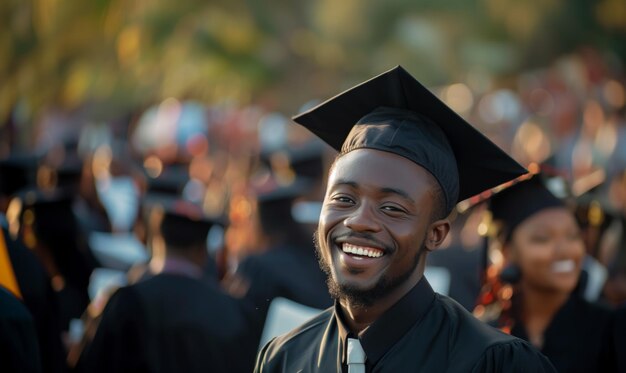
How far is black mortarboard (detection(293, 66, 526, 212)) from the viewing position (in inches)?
136

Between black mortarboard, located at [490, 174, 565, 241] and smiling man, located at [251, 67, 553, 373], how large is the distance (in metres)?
1.64

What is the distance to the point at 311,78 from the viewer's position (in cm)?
2166

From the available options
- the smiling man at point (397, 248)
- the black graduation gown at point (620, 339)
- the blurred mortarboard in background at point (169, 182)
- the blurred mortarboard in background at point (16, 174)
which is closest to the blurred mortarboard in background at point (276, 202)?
the blurred mortarboard in background at point (169, 182)

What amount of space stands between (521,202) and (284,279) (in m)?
2.23

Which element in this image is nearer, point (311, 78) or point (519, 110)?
point (519, 110)

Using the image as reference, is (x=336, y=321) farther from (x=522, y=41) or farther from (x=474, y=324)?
(x=522, y=41)

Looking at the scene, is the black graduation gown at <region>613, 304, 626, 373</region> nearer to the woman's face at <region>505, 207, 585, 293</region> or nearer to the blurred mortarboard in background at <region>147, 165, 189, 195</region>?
the woman's face at <region>505, 207, 585, 293</region>

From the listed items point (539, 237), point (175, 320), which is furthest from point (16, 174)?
point (539, 237)

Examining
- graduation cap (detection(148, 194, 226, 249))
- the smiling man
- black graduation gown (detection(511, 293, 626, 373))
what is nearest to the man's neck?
the smiling man

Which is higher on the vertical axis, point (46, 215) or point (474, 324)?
point (474, 324)

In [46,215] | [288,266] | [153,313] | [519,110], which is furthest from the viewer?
[519,110]

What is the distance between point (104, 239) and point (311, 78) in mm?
12175

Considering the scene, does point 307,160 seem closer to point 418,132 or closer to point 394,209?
point 418,132

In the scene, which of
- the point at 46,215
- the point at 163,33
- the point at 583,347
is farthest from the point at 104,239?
the point at 163,33
